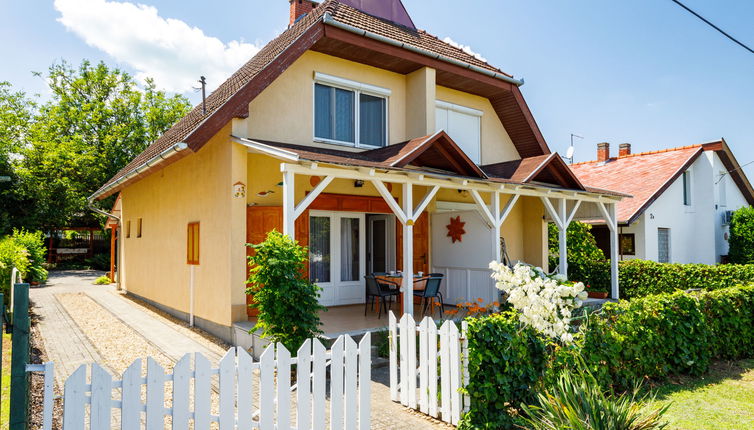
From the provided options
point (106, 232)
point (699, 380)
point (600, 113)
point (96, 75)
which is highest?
point (96, 75)

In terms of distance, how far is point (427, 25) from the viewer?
13.9 meters

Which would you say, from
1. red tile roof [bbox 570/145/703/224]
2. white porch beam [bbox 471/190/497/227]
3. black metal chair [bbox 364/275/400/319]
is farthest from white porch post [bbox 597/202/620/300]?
black metal chair [bbox 364/275/400/319]

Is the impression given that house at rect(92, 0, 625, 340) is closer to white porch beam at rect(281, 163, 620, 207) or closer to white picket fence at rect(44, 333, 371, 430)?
white porch beam at rect(281, 163, 620, 207)

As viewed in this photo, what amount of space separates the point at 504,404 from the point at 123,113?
31783mm

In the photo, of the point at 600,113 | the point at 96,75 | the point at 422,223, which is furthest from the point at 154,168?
the point at 96,75

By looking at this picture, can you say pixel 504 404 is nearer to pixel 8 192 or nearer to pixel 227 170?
pixel 227 170

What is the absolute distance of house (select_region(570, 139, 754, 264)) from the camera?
55.4 ft

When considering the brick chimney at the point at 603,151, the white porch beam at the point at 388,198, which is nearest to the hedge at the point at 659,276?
the white porch beam at the point at 388,198

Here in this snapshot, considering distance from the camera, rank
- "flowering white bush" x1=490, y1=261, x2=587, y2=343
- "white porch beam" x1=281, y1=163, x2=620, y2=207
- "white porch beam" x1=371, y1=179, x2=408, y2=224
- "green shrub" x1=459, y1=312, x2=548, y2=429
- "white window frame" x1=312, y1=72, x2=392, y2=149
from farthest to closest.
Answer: "white window frame" x1=312, y1=72, x2=392, y2=149, "white porch beam" x1=371, y1=179, x2=408, y2=224, "white porch beam" x1=281, y1=163, x2=620, y2=207, "flowering white bush" x1=490, y1=261, x2=587, y2=343, "green shrub" x1=459, y1=312, x2=548, y2=429

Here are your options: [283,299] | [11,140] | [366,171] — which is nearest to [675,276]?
[366,171]

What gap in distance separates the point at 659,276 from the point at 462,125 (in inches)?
281

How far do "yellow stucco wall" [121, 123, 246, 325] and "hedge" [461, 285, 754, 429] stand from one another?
4.86m

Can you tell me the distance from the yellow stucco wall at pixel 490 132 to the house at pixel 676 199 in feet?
16.9

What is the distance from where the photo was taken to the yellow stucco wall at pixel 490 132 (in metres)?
12.7
